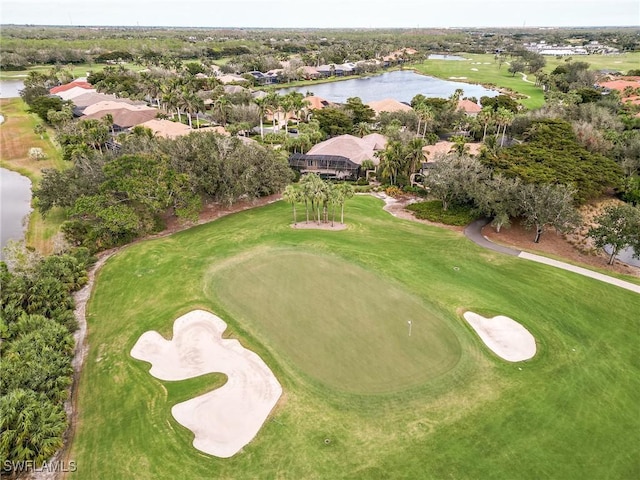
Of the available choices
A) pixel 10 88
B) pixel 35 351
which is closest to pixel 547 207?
pixel 35 351

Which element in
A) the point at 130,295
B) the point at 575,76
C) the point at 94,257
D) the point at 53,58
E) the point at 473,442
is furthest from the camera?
the point at 53,58

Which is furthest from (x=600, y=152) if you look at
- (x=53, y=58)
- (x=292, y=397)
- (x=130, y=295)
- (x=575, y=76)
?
(x=53, y=58)

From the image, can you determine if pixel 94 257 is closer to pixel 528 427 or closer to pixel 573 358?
pixel 528 427

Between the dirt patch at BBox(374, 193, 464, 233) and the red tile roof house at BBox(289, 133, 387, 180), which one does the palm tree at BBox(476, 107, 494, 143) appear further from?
the dirt patch at BBox(374, 193, 464, 233)

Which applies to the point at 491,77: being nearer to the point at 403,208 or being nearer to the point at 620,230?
the point at 403,208

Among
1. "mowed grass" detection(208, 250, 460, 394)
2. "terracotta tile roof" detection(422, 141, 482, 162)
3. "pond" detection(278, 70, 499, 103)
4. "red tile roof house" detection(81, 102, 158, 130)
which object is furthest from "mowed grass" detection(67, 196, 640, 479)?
"pond" detection(278, 70, 499, 103)
